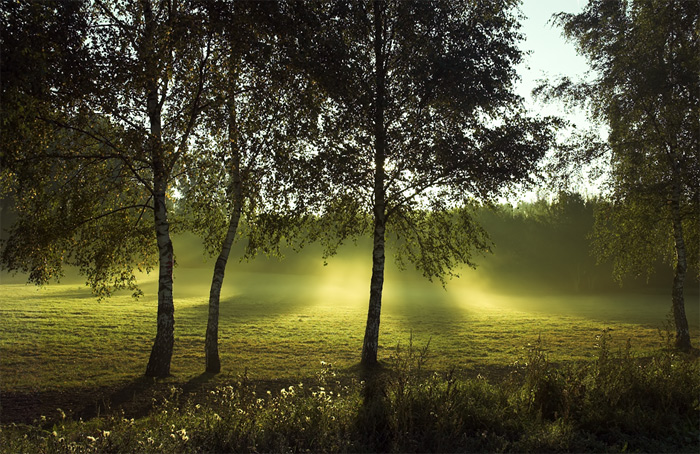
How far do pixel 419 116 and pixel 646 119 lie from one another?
34.4 ft

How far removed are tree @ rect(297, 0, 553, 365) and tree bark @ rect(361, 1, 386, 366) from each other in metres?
0.03

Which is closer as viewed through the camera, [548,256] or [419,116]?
[419,116]

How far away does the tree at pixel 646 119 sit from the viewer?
17578 millimetres

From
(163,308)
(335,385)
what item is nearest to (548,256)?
(335,385)

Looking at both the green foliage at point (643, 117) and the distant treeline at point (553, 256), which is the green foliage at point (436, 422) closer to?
the green foliage at point (643, 117)

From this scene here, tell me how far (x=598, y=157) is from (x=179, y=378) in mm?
17721

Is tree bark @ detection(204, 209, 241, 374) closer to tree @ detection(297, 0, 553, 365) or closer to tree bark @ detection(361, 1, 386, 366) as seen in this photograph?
tree @ detection(297, 0, 553, 365)

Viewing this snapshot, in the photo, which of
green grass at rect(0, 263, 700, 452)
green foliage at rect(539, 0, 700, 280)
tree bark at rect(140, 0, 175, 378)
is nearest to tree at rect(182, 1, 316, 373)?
tree bark at rect(140, 0, 175, 378)

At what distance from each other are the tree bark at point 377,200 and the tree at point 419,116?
1.3 inches

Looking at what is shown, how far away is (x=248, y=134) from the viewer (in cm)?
1285

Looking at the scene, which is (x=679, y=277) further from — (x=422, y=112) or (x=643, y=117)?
(x=422, y=112)

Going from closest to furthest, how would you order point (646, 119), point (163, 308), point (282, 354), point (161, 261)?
point (163, 308), point (161, 261), point (282, 354), point (646, 119)

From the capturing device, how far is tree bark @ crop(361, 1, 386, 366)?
14202 millimetres

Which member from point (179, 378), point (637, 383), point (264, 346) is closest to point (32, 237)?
point (179, 378)
